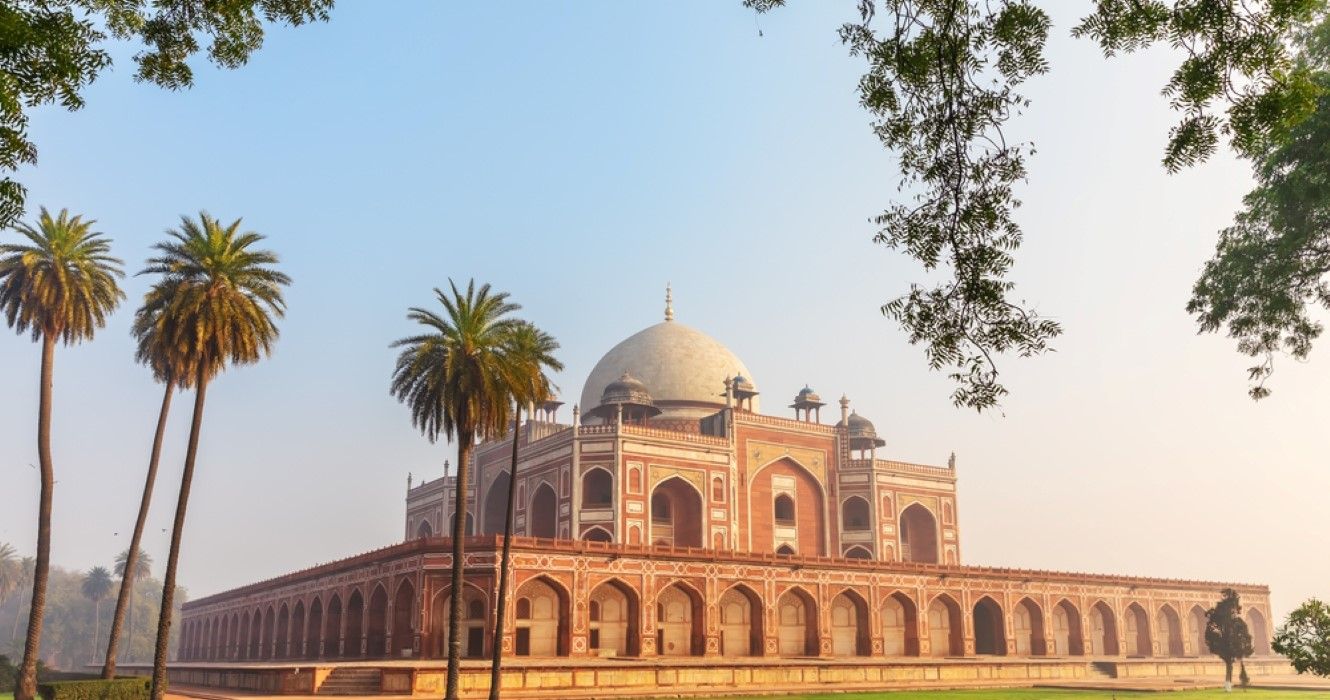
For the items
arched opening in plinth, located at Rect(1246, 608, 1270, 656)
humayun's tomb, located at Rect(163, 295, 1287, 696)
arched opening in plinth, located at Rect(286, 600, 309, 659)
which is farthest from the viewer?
arched opening in plinth, located at Rect(1246, 608, 1270, 656)

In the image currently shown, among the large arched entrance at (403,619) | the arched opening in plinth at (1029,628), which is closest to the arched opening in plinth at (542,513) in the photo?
the large arched entrance at (403,619)

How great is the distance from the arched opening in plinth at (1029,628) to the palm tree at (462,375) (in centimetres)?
3449

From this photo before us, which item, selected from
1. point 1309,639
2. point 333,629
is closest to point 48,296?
point 333,629

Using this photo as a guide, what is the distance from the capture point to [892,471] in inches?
2352

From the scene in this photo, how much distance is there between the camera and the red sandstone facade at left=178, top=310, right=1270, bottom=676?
41.8m

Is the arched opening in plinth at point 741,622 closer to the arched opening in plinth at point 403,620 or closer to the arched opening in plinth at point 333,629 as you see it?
the arched opening in plinth at point 403,620

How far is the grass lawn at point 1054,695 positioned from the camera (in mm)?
34625

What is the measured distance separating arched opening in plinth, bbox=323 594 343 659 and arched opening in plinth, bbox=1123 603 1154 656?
41043 mm

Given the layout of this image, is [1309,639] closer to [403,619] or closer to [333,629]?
[403,619]

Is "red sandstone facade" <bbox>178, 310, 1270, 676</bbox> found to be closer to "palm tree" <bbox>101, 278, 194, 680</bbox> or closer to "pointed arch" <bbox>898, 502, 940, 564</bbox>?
"pointed arch" <bbox>898, 502, 940, 564</bbox>

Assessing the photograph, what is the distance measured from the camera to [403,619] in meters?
42.0

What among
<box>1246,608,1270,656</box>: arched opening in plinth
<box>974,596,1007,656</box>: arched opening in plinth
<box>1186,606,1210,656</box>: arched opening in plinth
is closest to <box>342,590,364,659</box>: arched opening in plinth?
<box>974,596,1007,656</box>: arched opening in plinth

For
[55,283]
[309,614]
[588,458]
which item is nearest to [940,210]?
[55,283]

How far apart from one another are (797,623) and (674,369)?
17694 mm
